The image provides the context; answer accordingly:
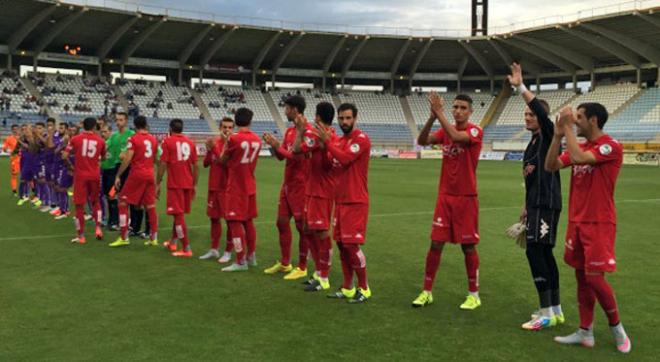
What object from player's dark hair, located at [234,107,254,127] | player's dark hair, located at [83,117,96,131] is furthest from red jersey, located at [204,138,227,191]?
player's dark hair, located at [83,117,96,131]

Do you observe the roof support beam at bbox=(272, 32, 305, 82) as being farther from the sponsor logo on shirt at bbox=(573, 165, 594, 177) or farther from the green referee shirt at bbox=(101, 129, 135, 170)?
the sponsor logo on shirt at bbox=(573, 165, 594, 177)

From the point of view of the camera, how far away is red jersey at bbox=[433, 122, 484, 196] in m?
5.89

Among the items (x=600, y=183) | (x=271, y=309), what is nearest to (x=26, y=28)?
(x=271, y=309)

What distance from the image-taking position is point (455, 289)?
6.86 meters

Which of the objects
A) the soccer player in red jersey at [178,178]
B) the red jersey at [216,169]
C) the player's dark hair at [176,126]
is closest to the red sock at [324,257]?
the red jersey at [216,169]

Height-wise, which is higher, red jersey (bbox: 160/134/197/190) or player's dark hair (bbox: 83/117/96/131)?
player's dark hair (bbox: 83/117/96/131)

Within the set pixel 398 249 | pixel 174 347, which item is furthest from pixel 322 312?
pixel 398 249

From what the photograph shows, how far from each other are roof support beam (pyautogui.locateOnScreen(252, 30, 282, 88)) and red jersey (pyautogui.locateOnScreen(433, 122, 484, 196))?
167 ft

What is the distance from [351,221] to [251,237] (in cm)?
235

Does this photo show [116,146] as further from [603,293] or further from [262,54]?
[262,54]

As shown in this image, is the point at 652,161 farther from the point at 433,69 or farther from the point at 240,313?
the point at 240,313

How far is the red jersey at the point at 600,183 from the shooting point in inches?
182

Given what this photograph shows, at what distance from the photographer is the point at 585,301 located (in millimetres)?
4953

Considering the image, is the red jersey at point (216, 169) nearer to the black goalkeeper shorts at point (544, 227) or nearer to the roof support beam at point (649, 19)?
the black goalkeeper shorts at point (544, 227)
